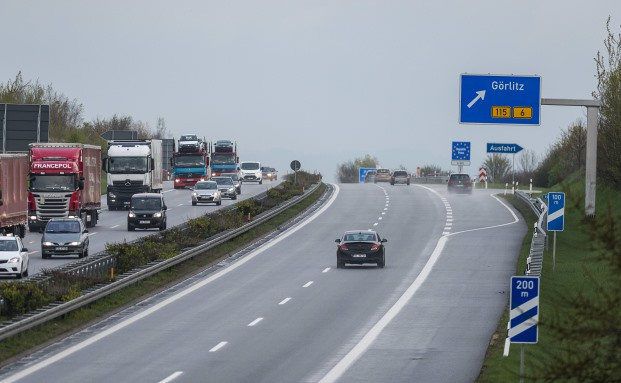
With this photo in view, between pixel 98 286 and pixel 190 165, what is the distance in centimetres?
6355

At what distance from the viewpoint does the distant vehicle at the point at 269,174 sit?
483 feet

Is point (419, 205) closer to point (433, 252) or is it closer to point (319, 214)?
point (319, 214)

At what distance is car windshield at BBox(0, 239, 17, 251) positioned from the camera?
41.9 metres

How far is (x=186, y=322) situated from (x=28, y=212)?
3187 centimetres

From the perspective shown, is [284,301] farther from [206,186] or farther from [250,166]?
[250,166]

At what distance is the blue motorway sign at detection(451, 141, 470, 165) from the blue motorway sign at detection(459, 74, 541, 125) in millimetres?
73535

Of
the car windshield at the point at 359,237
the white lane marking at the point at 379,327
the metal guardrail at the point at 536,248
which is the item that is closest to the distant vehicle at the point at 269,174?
the metal guardrail at the point at 536,248

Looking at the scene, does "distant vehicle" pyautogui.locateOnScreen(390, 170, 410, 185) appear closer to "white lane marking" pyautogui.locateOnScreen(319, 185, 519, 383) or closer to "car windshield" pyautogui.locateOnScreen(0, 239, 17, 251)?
"white lane marking" pyautogui.locateOnScreen(319, 185, 519, 383)

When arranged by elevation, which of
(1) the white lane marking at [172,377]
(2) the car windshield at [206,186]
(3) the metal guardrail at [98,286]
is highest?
(2) the car windshield at [206,186]

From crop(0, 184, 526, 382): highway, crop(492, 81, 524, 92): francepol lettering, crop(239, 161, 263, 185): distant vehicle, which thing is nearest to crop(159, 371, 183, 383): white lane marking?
crop(0, 184, 526, 382): highway

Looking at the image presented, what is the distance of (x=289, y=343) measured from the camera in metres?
28.5

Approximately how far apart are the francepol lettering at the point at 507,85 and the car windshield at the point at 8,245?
51.3 ft

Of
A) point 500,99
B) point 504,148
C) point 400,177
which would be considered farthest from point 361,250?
point 400,177

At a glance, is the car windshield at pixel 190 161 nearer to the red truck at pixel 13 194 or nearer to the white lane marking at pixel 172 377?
the red truck at pixel 13 194
